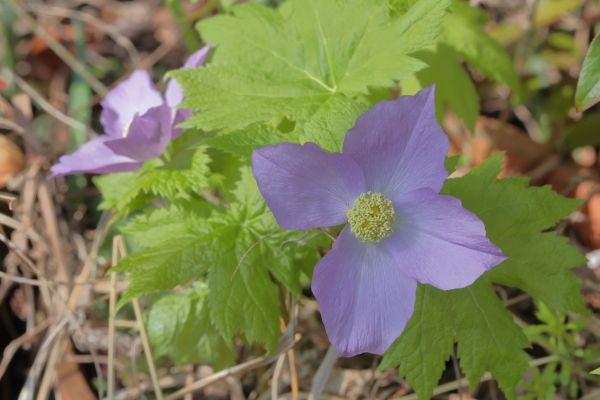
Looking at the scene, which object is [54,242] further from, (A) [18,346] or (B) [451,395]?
(B) [451,395]

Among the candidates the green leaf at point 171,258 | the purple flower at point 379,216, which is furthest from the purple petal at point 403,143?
the green leaf at point 171,258

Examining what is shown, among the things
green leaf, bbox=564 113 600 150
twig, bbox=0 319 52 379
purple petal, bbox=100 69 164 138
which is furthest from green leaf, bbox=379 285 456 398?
green leaf, bbox=564 113 600 150

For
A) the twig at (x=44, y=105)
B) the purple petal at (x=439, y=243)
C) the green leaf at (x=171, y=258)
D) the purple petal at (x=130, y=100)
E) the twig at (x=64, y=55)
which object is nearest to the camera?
the purple petal at (x=439, y=243)

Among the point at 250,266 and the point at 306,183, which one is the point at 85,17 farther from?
the point at 306,183

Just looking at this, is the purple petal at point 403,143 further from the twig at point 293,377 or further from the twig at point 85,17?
the twig at point 85,17

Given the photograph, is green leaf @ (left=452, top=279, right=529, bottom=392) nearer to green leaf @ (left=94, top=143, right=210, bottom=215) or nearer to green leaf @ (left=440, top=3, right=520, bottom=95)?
green leaf @ (left=94, top=143, right=210, bottom=215)

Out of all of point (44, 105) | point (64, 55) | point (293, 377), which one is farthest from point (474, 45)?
point (64, 55)

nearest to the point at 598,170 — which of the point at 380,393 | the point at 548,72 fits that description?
the point at 548,72
